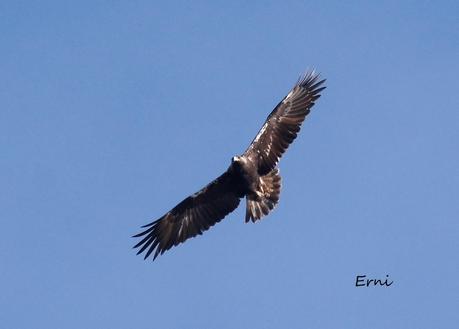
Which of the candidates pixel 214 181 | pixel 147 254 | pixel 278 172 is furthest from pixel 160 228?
pixel 278 172

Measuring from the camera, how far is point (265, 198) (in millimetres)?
12805

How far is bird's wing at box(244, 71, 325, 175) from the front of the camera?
12.6m

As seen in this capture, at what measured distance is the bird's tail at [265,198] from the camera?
12750 mm

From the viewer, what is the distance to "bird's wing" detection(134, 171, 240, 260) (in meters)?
12.8

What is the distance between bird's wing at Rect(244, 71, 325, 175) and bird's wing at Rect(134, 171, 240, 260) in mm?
744

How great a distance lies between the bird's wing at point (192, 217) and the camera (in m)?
12.8

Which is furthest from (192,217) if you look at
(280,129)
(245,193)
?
(280,129)

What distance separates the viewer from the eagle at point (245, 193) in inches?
496

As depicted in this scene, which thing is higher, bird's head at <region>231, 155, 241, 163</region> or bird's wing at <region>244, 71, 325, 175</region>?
bird's wing at <region>244, 71, 325, 175</region>

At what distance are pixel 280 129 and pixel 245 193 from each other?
1.29 meters

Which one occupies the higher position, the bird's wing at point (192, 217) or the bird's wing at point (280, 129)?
the bird's wing at point (280, 129)

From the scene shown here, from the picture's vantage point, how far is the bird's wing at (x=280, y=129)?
41.5ft

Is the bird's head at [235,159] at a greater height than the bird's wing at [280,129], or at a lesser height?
lesser

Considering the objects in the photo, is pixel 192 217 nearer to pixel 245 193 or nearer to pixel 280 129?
pixel 245 193
